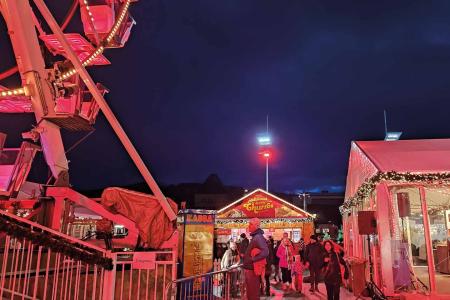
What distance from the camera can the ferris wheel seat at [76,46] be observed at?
922cm

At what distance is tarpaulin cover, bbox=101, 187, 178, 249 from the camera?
26.9 feet

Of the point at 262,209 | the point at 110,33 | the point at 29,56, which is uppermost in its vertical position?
the point at 110,33

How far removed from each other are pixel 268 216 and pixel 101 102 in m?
18.6

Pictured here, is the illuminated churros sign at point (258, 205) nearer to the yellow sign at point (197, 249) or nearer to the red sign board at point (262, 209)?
the red sign board at point (262, 209)

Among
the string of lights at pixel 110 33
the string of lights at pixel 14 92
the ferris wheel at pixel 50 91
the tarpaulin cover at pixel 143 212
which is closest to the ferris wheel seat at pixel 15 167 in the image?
the ferris wheel at pixel 50 91

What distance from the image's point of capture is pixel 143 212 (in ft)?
27.5

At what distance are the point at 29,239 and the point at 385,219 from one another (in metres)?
8.42

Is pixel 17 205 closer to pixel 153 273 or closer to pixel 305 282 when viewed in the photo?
pixel 153 273

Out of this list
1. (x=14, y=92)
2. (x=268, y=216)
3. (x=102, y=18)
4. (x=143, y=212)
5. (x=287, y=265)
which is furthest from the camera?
(x=268, y=216)

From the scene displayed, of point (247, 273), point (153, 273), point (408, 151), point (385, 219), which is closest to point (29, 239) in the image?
point (153, 273)

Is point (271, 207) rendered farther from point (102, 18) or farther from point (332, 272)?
point (102, 18)

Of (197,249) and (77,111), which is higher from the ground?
(77,111)

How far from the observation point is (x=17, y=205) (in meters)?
9.06

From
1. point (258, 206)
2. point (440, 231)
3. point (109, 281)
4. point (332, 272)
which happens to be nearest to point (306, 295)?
point (332, 272)
